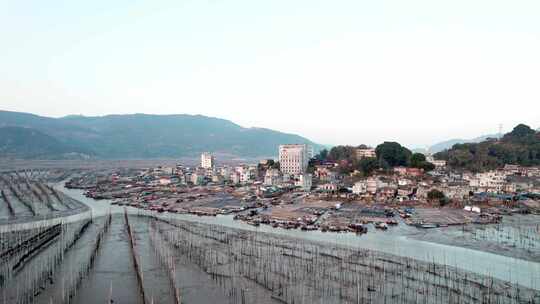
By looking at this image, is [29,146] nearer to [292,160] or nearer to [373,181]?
[292,160]

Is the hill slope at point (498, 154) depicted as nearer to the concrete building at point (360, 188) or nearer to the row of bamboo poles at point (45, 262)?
the concrete building at point (360, 188)

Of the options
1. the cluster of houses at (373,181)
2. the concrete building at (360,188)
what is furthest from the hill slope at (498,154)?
the concrete building at (360,188)

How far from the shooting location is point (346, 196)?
43.8 meters

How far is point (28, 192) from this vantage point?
50.5 m

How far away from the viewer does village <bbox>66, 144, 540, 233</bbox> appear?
1281 inches

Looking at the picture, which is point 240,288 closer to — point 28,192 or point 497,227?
point 497,227

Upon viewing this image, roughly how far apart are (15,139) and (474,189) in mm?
142137

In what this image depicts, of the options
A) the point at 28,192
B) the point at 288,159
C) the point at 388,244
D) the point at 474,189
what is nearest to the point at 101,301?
the point at 388,244

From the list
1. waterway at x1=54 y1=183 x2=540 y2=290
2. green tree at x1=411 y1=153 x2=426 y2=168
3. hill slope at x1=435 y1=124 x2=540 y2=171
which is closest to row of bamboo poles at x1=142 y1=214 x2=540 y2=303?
waterway at x1=54 y1=183 x2=540 y2=290

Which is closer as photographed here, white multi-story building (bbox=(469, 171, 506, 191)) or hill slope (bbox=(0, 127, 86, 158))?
white multi-story building (bbox=(469, 171, 506, 191))

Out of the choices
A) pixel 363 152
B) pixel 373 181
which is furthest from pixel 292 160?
pixel 373 181

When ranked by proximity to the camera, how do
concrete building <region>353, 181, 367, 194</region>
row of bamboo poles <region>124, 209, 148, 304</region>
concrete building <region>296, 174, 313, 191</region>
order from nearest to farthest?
row of bamboo poles <region>124, 209, 148, 304</region> → concrete building <region>353, 181, 367, 194</region> → concrete building <region>296, 174, 313, 191</region>

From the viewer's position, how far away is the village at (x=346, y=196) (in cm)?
3253

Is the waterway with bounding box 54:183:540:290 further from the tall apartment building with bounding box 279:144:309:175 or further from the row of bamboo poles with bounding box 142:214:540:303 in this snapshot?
the tall apartment building with bounding box 279:144:309:175
